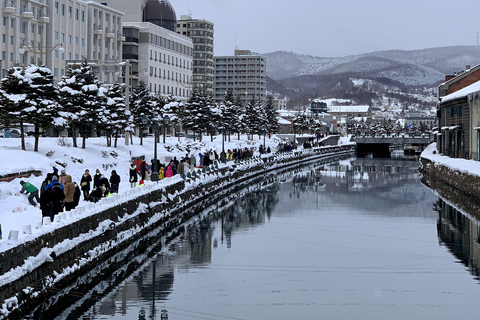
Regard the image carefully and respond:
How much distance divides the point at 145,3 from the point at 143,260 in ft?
341

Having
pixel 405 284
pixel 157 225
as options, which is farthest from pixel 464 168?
pixel 405 284

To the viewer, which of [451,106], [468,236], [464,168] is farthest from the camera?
[451,106]

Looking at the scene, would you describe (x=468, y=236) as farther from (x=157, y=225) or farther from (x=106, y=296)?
(x=106, y=296)

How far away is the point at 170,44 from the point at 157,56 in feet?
25.6

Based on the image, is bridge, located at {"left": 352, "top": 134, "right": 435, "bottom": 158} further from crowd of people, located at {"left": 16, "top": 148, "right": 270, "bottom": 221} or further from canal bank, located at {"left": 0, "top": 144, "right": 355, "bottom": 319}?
crowd of people, located at {"left": 16, "top": 148, "right": 270, "bottom": 221}

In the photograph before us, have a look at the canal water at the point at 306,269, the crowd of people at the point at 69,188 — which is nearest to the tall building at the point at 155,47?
the crowd of people at the point at 69,188

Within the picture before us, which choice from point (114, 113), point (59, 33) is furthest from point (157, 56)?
→ point (114, 113)

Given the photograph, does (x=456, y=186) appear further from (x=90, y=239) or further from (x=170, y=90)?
(x=170, y=90)

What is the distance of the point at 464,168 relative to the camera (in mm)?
48406

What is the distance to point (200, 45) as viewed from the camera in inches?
6683

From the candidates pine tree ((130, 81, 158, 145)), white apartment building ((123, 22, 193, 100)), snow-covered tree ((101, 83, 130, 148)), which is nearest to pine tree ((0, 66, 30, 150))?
snow-covered tree ((101, 83, 130, 148))

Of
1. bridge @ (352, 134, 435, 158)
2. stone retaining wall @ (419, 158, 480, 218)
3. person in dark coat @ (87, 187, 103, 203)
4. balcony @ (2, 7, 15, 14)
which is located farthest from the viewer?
bridge @ (352, 134, 435, 158)

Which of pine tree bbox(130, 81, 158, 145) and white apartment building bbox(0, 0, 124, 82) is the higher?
white apartment building bbox(0, 0, 124, 82)

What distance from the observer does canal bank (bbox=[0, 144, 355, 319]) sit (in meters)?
16.6
